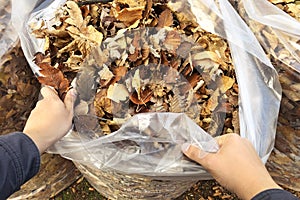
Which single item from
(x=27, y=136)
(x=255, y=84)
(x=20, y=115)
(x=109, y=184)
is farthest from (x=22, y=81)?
(x=255, y=84)

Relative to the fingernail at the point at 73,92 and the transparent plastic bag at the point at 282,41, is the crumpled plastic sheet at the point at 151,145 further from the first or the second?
the transparent plastic bag at the point at 282,41

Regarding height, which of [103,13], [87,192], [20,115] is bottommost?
[87,192]

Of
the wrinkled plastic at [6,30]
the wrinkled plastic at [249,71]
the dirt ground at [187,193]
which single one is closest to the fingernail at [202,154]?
the wrinkled plastic at [249,71]

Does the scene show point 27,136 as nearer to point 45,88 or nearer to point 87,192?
point 45,88

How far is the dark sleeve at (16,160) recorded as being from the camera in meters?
0.73

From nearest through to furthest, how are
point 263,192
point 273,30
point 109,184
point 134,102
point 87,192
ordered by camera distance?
point 263,192
point 134,102
point 273,30
point 109,184
point 87,192

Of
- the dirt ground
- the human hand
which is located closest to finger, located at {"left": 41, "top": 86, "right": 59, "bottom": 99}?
the human hand

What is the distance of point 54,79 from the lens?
0.85m

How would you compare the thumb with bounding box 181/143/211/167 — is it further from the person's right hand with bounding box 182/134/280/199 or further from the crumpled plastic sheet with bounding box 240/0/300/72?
the crumpled plastic sheet with bounding box 240/0/300/72

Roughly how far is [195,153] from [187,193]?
641 millimetres

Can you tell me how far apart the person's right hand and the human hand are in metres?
0.26

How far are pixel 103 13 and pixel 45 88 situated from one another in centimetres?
22

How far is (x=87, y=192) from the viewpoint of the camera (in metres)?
1.42

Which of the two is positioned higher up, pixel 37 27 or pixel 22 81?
pixel 37 27
